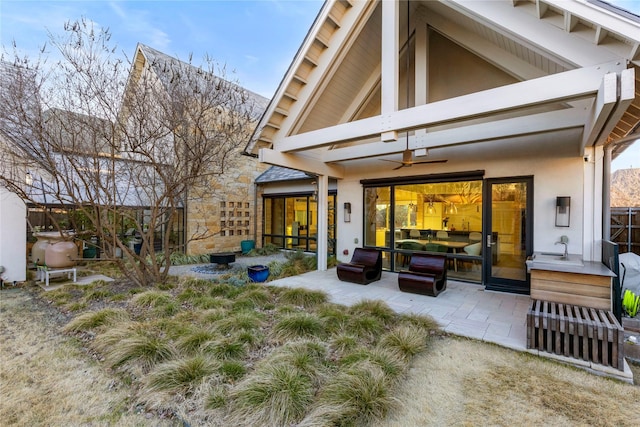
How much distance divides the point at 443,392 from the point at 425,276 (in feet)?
11.4

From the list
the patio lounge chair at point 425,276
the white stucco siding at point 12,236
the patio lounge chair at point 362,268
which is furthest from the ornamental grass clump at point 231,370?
the white stucco siding at point 12,236

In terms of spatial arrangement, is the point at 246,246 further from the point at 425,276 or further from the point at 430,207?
the point at 425,276

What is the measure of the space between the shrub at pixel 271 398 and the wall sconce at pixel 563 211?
6.30 m

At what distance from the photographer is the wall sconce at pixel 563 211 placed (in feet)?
20.1

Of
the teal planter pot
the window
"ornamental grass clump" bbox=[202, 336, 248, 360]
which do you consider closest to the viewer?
"ornamental grass clump" bbox=[202, 336, 248, 360]

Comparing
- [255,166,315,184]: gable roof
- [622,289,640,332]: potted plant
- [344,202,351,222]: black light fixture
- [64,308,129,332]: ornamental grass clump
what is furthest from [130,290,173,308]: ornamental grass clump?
[622,289,640,332]: potted plant

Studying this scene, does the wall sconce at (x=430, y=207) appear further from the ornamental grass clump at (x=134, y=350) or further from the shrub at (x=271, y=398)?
the ornamental grass clump at (x=134, y=350)

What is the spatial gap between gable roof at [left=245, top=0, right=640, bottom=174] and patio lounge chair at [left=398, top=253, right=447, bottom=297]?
2.73 m

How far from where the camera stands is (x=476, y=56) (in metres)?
7.36

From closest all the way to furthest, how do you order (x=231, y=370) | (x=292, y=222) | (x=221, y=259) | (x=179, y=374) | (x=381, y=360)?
(x=179, y=374), (x=231, y=370), (x=381, y=360), (x=221, y=259), (x=292, y=222)

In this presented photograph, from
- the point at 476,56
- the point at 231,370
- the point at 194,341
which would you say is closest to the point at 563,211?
the point at 476,56

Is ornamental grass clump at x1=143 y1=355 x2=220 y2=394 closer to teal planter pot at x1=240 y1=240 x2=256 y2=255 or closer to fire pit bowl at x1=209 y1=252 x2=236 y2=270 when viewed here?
fire pit bowl at x1=209 y1=252 x2=236 y2=270

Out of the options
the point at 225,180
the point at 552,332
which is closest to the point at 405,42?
the point at 552,332

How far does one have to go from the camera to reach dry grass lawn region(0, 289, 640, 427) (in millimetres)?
2762
